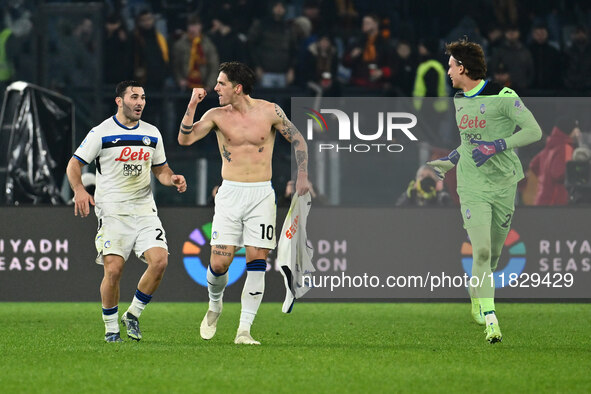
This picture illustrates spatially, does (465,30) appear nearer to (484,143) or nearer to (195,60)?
(195,60)

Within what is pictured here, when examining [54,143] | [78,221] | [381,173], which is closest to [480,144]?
[381,173]

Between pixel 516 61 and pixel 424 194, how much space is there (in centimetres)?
485

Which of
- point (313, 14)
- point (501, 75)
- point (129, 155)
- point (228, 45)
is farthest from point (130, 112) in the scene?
point (313, 14)

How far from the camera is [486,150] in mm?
8867

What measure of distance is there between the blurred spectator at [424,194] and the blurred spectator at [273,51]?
466 centimetres

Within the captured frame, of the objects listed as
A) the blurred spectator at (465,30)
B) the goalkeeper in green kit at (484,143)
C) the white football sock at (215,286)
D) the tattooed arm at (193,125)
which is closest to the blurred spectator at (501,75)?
the blurred spectator at (465,30)

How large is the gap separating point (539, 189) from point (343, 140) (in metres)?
2.31

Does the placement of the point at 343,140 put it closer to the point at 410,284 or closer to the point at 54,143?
the point at 410,284

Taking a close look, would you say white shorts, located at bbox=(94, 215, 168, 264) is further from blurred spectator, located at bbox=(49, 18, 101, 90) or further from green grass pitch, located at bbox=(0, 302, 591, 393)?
blurred spectator, located at bbox=(49, 18, 101, 90)

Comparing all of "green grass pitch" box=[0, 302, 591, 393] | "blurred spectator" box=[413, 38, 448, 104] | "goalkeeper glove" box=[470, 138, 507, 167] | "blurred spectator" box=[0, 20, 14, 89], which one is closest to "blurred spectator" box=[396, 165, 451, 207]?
"green grass pitch" box=[0, 302, 591, 393]

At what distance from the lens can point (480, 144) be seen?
895cm

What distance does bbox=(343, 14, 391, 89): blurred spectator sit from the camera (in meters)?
17.1

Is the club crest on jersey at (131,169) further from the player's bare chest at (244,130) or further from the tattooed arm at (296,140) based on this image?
the tattooed arm at (296,140)

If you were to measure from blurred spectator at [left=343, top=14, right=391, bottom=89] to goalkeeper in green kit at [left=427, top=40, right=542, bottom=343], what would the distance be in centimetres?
803
